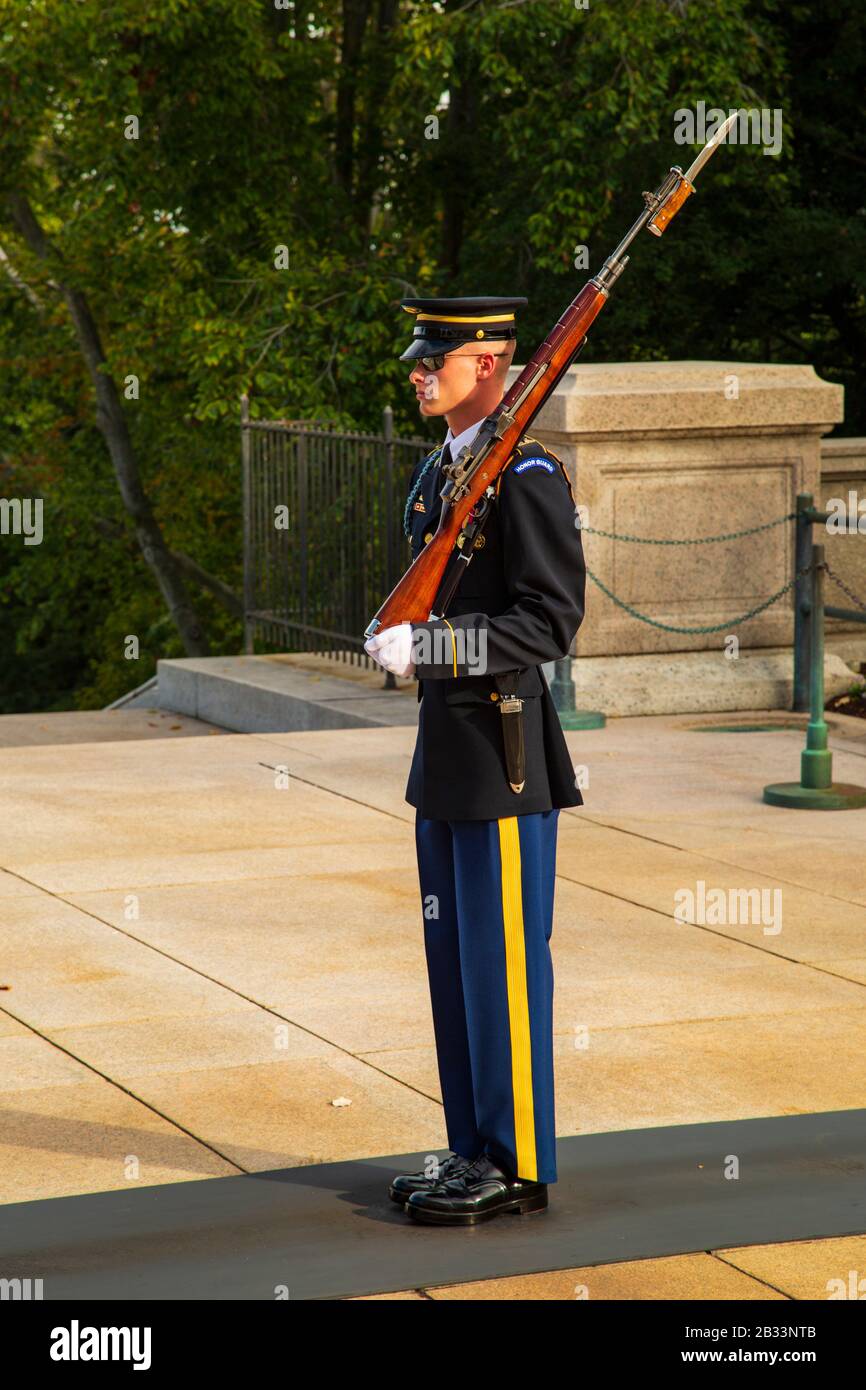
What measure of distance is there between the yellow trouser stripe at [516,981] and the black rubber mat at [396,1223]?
0.24 meters

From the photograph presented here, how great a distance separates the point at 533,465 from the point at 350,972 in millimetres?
2744

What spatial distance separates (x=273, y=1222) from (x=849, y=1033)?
216 cm

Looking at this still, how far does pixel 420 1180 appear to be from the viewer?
4.68 metres

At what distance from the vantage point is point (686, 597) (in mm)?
12148

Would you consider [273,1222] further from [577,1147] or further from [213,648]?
[213,648]

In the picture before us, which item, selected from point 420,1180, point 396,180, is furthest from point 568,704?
point 396,180

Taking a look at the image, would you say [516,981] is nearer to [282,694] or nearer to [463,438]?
[463,438]

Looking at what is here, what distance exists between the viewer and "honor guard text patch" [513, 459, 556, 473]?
4430mm

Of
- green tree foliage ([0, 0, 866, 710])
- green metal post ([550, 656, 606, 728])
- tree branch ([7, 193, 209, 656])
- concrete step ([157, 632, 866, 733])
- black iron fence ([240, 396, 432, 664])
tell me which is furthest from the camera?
tree branch ([7, 193, 209, 656])

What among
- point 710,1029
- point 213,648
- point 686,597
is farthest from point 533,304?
point 710,1029

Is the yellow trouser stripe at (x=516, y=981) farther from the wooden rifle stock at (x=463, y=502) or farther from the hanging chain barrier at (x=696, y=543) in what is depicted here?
the hanging chain barrier at (x=696, y=543)

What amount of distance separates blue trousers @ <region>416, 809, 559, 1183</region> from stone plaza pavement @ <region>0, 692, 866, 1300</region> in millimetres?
386

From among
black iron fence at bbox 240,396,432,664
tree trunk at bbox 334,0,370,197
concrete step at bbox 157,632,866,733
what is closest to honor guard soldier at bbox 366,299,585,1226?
concrete step at bbox 157,632,866,733

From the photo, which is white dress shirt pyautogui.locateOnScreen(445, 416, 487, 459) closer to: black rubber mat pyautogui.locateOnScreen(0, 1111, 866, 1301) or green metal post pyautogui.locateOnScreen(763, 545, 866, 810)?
black rubber mat pyautogui.locateOnScreen(0, 1111, 866, 1301)
